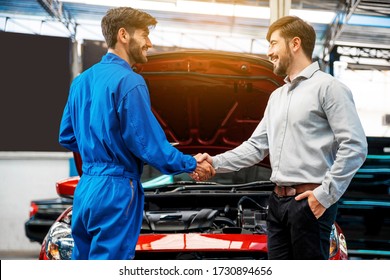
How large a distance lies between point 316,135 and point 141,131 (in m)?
0.54

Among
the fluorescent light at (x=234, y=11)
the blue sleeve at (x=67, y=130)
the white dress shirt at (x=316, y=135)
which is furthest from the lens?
the fluorescent light at (x=234, y=11)

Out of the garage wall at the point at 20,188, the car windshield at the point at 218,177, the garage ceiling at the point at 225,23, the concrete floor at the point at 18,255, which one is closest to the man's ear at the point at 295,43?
the car windshield at the point at 218,177

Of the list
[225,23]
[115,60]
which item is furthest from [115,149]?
[225,23]

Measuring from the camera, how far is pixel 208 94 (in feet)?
8.63

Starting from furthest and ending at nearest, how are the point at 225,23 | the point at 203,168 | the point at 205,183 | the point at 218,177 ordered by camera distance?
the point at 225,23
the point at 218,177
the point at 205,183
the point at 203,168

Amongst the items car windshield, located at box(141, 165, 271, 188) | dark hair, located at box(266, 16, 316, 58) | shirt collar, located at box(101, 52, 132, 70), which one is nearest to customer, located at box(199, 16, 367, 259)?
dark hair, located at box(266, 16, 316, 58)

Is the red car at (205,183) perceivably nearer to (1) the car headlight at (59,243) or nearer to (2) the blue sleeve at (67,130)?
(1) the car headlight at (59,243)

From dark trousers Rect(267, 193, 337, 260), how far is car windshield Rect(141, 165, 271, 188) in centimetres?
84

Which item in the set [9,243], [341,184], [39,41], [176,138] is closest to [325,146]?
[341,184]

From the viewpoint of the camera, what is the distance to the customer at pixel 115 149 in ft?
5.37

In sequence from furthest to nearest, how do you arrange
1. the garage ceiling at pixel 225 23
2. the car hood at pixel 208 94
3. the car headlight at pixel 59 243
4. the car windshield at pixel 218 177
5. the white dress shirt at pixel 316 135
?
1. the garage ceiling at pixel 225 23
2. the car windshield at pixel 218 177
3. the car hood at pixel 208 94
4. the car headlight at pixel 59 243
5. the white dress shirt at pixel 316 135

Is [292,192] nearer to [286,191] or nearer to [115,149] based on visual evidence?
[286,191]

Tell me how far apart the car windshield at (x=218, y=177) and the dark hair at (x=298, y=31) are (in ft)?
3.17
